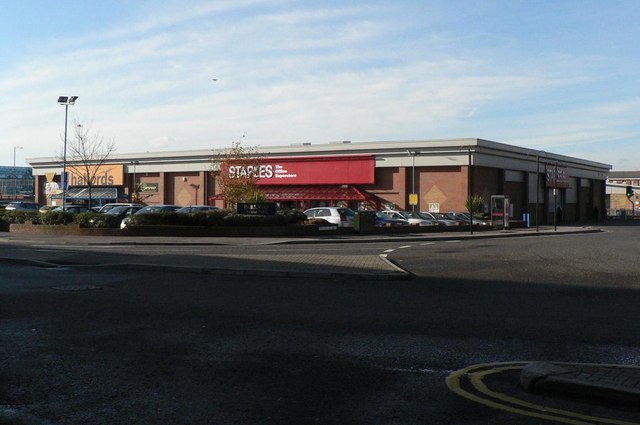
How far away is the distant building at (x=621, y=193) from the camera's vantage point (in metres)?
119

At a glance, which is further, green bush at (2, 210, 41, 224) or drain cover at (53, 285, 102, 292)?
green bush at (2, 210, 41, 224)

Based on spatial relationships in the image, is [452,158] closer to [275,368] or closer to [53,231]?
[53,231]

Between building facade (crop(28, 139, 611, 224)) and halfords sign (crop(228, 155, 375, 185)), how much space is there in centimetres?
9

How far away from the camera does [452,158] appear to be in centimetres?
5934

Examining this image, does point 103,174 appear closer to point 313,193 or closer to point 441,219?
point 313,193

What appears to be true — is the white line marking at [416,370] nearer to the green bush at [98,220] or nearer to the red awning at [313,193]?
the green bush at [98,220]

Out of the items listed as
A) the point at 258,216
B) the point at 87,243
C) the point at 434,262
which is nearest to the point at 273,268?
the point at 434,262

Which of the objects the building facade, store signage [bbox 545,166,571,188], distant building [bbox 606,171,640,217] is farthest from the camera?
distant building [bbox 606,171,640,217]

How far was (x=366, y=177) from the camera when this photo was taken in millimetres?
61906

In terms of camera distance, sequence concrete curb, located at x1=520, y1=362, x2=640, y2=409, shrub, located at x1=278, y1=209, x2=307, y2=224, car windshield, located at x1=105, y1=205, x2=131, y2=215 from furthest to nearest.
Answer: car windshield, located at x1=105, y1=205, x2=131, y2=215 → shrub, located at x1=278, y1=209, x2=307, y2=224 → concrete curb, located at x1=520, y1=362, x2=640, y2=409

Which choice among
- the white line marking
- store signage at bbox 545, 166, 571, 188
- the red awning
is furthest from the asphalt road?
store signage at bbox 545, 166, 571, 188

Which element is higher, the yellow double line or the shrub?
the shrub

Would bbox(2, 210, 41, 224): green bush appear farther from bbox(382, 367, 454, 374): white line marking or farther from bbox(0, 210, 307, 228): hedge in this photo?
bbox(382, 367, 454, 374): white line marking

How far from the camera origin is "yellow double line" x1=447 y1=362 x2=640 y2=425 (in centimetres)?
527
